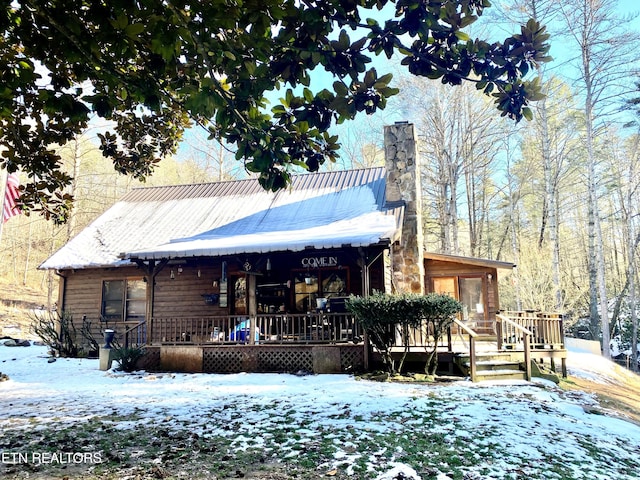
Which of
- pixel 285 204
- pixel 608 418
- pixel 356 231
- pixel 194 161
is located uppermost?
pixel 194 161

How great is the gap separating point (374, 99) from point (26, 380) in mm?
9315

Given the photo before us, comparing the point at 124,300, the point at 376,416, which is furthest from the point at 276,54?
the point at 124,300

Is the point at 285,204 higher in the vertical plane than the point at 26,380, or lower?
higher

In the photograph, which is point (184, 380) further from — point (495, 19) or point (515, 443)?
point (495, 19)

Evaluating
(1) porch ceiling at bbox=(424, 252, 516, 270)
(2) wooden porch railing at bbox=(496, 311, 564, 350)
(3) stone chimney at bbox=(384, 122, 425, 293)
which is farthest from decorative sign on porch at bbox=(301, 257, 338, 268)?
(2) wooden porch railing at bbox=(496, 311, 564, 350)

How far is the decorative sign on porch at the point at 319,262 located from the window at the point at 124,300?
5.39 meters

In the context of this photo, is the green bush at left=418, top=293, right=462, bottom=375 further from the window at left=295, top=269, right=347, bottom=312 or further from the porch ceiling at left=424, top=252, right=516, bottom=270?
the porch ceiling at left=424, top=252, right=516, bottom=270

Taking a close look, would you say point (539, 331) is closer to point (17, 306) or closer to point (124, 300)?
point (124, 300)

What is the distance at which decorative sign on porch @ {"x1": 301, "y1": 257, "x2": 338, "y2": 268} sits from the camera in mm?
12008

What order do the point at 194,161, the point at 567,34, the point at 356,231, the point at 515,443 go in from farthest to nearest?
the point at 194,161 → the point at 567,34 → the point at 356,231 → the point at 515,443

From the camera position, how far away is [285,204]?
574 inches

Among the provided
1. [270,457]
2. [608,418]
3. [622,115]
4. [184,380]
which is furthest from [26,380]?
[622,115]

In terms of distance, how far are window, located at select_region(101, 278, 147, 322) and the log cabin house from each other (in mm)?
35

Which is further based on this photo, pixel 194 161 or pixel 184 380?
pixel 194 161
